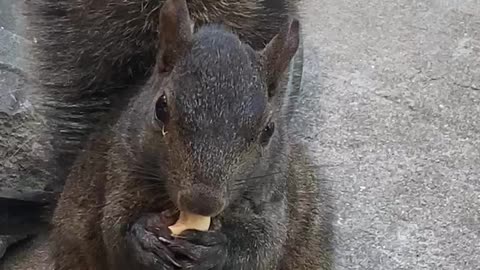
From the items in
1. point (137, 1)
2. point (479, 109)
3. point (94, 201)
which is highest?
point (137, 1)

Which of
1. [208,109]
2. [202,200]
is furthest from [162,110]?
[202,200]

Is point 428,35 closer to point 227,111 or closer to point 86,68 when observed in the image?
point 86,68

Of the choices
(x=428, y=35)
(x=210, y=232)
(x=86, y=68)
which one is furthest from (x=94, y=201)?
(x=428, y=35)

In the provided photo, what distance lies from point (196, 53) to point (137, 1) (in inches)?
20.3

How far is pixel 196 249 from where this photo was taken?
2.16 m

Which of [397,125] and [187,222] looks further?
→ [397,125]

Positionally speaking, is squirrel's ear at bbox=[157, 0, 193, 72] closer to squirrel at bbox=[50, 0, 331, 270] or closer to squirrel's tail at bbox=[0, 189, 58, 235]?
squirrel at bbox=[50, 0, 331, 270]

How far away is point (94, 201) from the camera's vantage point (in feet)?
8.46

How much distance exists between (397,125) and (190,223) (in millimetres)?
1709

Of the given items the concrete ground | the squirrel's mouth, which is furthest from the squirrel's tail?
the squirrel's mouth

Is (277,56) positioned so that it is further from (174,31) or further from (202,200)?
(202,200)

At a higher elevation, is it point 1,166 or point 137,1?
point 137,1

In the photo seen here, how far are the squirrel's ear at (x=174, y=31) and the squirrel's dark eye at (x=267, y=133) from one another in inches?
8.3

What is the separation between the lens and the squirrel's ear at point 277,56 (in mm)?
2197
